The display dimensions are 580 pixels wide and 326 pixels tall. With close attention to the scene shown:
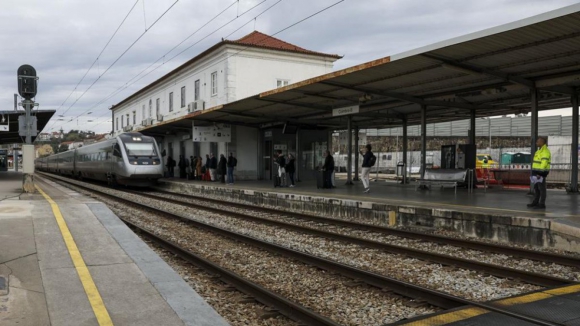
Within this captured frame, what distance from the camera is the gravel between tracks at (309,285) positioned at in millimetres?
5102

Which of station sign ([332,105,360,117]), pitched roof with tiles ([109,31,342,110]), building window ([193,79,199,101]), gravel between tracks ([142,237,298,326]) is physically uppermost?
pitched roof with tiles ([109,31,342,110])

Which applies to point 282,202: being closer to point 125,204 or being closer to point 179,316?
point 125,204

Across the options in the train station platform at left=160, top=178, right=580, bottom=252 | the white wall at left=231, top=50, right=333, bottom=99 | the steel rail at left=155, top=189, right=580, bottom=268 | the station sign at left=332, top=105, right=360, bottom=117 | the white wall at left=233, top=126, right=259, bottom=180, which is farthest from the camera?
the white wall at left=231, top=50, right=333, bottom=99

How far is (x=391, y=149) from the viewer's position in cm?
5856

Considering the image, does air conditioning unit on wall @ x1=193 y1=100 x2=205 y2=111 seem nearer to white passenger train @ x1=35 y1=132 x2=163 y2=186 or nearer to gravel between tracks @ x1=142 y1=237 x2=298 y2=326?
white passenger train @ x1=35 y1=132 x2=163 y2=186

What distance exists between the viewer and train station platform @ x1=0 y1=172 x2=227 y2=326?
4.26 metres

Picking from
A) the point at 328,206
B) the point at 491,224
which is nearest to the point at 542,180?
the point at 491,224

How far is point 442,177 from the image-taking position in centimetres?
1616

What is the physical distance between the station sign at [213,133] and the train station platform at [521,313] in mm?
21210

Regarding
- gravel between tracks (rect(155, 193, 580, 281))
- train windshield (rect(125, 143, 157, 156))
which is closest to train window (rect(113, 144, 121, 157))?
train windshield (rect(125, 143, 157, 156))

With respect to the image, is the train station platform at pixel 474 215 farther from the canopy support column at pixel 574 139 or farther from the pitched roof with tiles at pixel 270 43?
the pitched roof with tiles at pixel 270 43

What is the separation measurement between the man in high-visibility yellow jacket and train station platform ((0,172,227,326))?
28.1 feet

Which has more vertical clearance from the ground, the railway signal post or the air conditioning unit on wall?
the air conditioning unit on wall

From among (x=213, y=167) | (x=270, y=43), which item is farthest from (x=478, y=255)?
(x=270, y=43)
